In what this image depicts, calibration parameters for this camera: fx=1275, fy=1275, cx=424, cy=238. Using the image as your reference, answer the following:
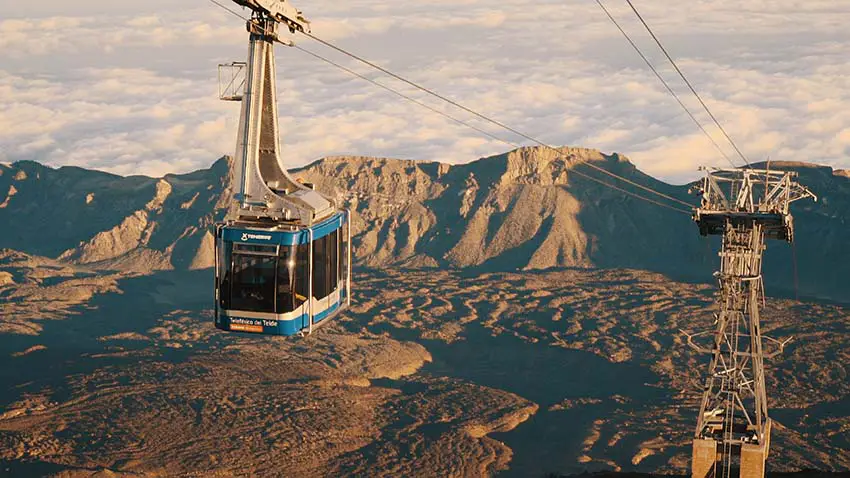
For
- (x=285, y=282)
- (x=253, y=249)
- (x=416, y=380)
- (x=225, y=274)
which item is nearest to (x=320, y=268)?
(x=285, y=282)

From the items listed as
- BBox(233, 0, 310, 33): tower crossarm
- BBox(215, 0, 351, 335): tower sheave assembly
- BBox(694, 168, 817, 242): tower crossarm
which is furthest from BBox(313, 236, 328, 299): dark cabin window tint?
BBox(694, 168, 817, 242): tower crossarm

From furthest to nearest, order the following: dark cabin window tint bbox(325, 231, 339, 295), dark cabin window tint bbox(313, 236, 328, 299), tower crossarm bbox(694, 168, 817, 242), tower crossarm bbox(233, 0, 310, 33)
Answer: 1. tower crossarm bbox(694, 168, 817, 242)
2. dark cabin window tint bbox(325, 231, 339, 295)
3. dark cabin window tint bbox(313, 236, 328, 299)
4. tower crossarm bbox(233, 0, 310, 33)

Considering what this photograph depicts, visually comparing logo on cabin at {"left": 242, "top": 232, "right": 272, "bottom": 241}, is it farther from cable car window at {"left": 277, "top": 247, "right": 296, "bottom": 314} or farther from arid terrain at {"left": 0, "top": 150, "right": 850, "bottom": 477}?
arid terrain at {"left": 0, "top": 150, "right": 850, "bottom": 477}

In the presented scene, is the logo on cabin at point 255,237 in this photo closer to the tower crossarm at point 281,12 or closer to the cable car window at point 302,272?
the cable car window at point 302,272

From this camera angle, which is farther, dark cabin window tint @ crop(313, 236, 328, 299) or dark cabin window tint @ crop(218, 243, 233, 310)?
dark cabin window tint @ crop(313, 236, 328, 299)

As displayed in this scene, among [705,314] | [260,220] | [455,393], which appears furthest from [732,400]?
[705,314]

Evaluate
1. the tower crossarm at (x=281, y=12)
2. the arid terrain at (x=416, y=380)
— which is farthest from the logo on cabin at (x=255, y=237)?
the arid terrain at (x=416, y=380)

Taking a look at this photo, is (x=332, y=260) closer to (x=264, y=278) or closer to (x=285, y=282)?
(x=285, y=282)
